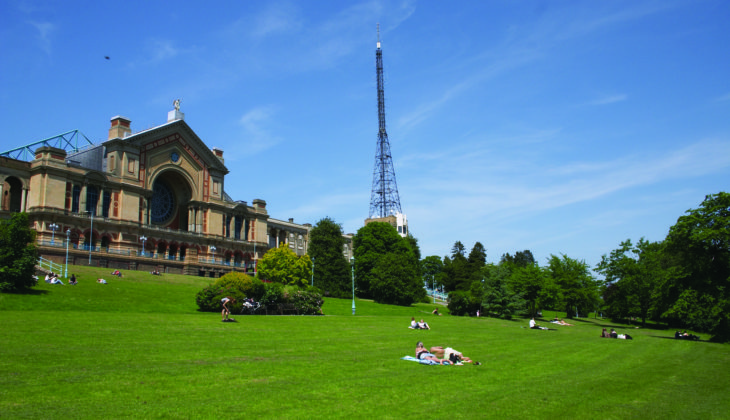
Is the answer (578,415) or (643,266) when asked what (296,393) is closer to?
(578,415)

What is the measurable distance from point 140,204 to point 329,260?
29.1 m

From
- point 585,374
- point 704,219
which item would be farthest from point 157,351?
point 704,219

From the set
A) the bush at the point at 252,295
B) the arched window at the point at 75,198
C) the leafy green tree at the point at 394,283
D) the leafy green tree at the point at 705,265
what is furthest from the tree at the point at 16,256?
the leafy green tree at the point at 705,265

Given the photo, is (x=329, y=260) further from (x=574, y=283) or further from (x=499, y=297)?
(x=574, y=283)

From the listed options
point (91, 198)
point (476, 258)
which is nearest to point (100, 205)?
point (91, 198)

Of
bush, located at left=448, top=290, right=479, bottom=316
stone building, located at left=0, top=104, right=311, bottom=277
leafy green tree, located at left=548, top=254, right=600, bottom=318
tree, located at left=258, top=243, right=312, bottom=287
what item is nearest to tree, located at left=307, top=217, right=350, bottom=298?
tree, located at left=258, top=243, right=312, bottom=287

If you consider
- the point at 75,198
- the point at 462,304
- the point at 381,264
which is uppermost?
the point at 75,198

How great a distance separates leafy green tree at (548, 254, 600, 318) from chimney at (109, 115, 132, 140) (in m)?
63.2

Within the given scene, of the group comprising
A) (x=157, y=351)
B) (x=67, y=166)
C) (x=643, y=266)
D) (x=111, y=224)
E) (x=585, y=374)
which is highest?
(x=67, y=166)

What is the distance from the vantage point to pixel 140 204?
74.8 metres

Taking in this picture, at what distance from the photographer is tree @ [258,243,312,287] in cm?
5962

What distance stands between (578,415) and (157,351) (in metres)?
11.3

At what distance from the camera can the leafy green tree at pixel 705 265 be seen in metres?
38.4

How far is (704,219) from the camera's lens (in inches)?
1599
